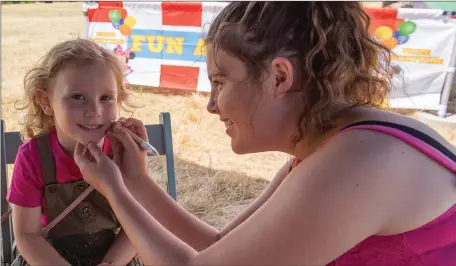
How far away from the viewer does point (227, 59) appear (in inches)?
36.1

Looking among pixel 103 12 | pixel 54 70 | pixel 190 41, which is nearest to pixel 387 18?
pixel 190 41

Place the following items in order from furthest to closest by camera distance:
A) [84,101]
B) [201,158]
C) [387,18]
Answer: [387,18] < [201,158] < [84,101]

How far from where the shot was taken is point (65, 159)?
1352mm

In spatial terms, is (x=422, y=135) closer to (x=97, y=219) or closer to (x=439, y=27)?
(x=97, y=219)

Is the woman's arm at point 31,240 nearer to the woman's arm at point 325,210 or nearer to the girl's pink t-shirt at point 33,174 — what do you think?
the girl's pink t-shirt at point 33,174

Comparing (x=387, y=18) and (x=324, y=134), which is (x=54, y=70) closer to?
(x=324, y=134)

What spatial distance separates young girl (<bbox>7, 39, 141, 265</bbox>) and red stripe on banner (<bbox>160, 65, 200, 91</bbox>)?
10.8ft

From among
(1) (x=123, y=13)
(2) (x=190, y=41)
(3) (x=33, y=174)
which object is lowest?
(3) (x=33, y=174)

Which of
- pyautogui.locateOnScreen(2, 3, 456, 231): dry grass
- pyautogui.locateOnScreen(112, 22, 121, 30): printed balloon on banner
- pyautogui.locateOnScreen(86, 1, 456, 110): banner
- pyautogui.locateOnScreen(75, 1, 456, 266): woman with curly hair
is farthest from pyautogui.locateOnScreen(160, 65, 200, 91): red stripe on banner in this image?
pyautogui.locateOnScreen(75, 1, 456, 266): woman with curly hair

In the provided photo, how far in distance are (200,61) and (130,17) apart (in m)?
0.81

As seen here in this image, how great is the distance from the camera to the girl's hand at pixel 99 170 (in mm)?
1053

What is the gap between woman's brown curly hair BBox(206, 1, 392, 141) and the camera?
88cm

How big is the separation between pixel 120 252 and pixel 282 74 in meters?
0.75

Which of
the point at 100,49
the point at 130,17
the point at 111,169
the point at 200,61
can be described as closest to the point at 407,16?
the point at 200,61
